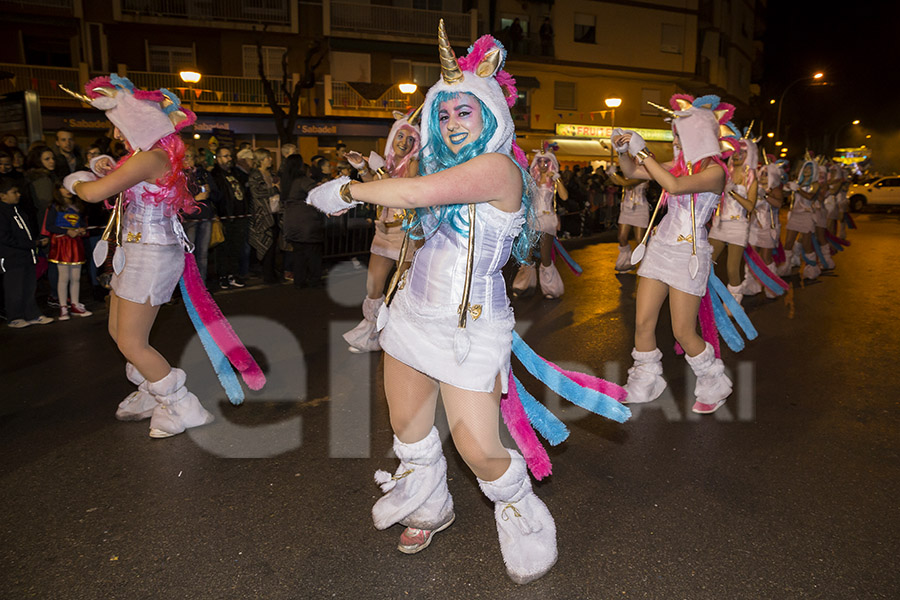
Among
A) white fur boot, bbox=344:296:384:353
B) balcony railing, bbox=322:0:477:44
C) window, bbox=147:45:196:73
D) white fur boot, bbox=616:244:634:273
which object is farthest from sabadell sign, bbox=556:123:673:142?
white fur boot, bbox=344:296:384:353

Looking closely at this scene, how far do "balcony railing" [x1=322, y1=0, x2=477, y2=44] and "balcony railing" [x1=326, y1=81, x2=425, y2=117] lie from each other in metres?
1.99

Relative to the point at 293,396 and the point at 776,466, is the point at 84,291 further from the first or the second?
the point at 776,466

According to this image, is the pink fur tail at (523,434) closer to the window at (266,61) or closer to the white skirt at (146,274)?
the white skirt at (146,274)

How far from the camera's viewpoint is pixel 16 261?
7.03 meters

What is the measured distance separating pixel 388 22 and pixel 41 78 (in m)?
12.3

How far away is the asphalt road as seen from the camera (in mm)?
2807

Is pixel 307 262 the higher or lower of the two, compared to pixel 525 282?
higher

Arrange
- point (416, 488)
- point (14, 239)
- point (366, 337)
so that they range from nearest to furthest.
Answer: point (416, 488)
point (366, 337)
point (14, 239)

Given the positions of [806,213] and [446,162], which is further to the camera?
[806,213]

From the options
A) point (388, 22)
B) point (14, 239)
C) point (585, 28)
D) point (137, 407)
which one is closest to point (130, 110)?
point (137, 407)

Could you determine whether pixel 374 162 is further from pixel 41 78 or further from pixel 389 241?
pixel 41 78

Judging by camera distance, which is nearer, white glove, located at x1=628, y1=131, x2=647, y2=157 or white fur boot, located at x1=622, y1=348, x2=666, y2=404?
white glove, located at x1=628, y1=131, x2=647, y2=157

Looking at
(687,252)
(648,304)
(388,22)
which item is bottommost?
(648,304)

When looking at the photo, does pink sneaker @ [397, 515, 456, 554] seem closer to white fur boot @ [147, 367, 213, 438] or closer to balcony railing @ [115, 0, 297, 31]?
white fur boot @ [147, 367, 213, 438]
